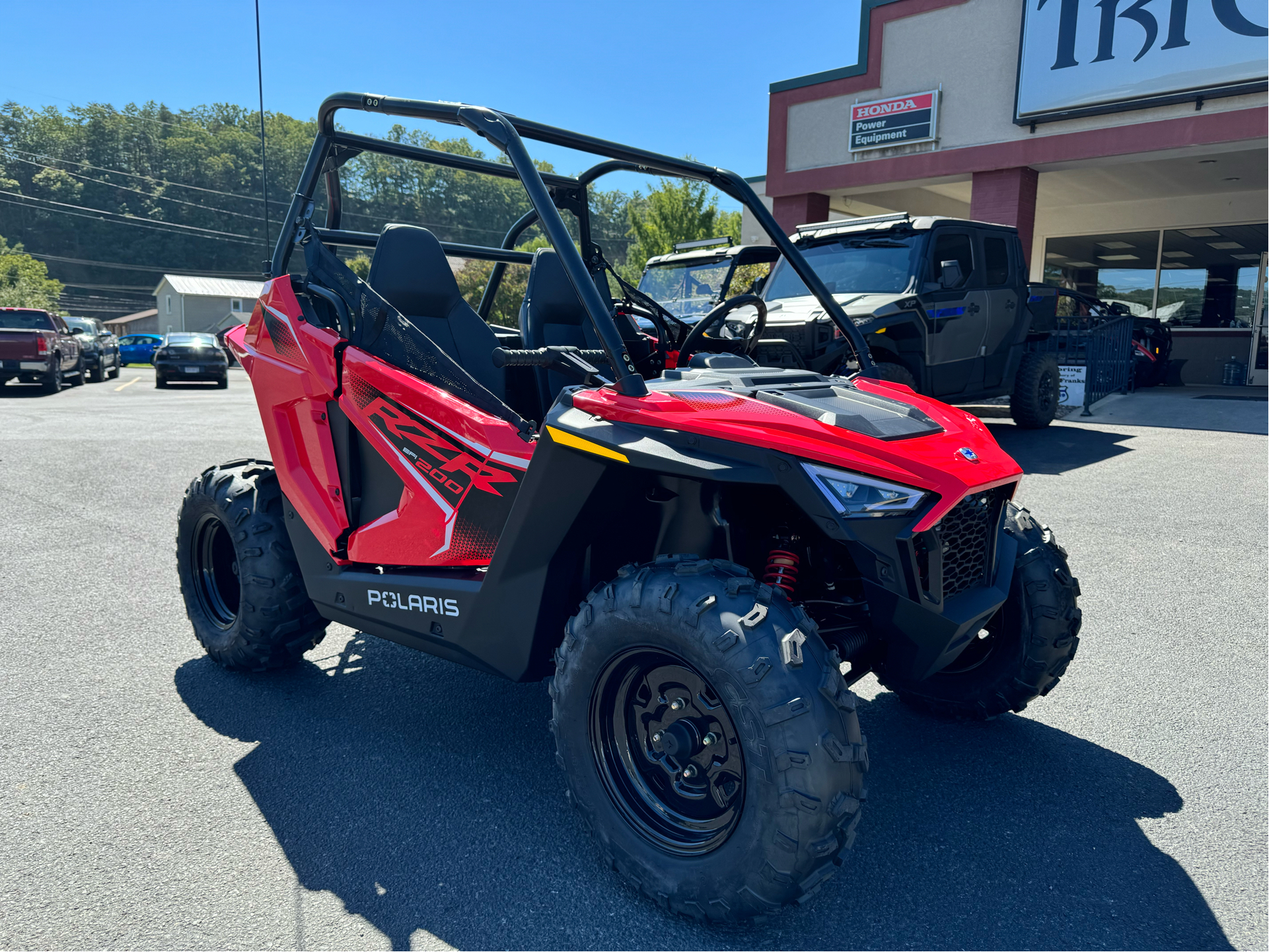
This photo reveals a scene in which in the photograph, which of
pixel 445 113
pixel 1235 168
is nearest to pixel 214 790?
pixel 445 113

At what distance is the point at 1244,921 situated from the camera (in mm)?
2111

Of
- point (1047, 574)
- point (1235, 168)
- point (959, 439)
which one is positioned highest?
point (1235, 168)

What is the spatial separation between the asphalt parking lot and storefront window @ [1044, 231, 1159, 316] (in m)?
18.1

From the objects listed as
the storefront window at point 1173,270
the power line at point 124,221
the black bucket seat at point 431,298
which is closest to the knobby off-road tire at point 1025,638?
the black bucket seat at point 431,298

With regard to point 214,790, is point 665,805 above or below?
above

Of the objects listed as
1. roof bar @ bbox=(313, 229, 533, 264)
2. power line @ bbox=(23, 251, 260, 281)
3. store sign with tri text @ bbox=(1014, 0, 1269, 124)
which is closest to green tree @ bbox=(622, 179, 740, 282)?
store sign with tri text @ bbox=(1014, 0, 1269, 124)

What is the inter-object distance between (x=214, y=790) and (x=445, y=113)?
2149mm

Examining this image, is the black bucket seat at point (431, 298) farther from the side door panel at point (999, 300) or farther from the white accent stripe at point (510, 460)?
the side door panel at point (999, 300)

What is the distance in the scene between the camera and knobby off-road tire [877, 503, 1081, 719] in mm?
2830

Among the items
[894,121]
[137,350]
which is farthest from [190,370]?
[137,350]

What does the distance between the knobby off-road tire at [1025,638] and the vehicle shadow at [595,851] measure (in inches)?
7.2

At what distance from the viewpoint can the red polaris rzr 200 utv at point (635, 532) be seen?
6.63 ft

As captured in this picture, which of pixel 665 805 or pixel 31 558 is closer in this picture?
pixel 665 805

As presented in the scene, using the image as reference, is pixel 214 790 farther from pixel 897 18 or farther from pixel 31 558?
pixel 897 18
